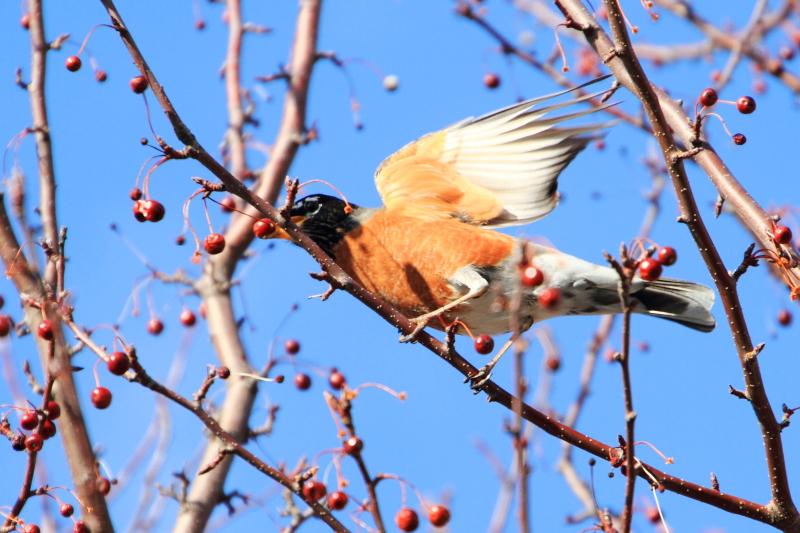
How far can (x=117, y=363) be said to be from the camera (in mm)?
2029

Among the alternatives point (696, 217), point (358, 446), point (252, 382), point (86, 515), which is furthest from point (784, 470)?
point (252, 382)

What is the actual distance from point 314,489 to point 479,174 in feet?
5.37

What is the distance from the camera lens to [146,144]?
1.77 m

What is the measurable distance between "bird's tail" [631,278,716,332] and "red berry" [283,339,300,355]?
4.75 feet

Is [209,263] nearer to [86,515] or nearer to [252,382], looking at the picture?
[252,382]

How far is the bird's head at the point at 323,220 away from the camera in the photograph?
333 centimetres

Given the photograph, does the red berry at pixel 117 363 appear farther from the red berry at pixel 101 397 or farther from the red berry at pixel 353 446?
the red berry at pixel 353 446

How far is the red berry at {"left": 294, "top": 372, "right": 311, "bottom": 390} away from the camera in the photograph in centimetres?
367

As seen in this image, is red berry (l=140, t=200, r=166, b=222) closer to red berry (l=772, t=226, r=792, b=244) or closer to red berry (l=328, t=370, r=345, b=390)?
red berry (l=328, t=370, r=345, b=390)

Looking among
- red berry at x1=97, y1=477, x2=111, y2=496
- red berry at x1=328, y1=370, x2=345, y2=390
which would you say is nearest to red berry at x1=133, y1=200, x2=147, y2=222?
red berry at x1=97, y1=477, x2=111, y2=496

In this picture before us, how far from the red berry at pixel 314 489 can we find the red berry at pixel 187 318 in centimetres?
169

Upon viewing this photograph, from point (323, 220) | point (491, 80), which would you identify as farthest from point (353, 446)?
point (491, 80)

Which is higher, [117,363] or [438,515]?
[117,363]

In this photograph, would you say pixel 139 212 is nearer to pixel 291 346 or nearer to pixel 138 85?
pixel 138 85
